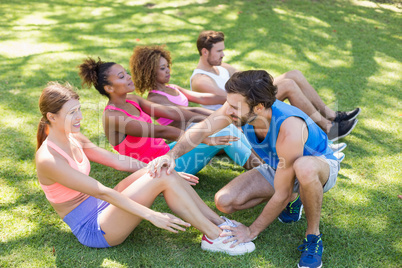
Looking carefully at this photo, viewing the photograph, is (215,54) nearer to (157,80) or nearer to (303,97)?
(157,80)

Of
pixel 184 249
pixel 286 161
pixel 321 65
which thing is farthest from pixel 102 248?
pixel 321 65

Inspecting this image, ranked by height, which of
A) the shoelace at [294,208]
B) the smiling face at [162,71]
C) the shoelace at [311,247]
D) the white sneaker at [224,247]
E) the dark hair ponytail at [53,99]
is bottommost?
the white sneaker at [224,247]

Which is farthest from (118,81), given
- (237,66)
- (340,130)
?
(237,66)

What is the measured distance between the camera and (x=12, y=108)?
5.09 metres

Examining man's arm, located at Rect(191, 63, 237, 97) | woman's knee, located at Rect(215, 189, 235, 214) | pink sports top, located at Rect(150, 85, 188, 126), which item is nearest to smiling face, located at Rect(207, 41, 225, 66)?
man's arm, located at Rect(191, 63, 237, 97)

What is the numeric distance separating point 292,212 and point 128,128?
1738 millimetres

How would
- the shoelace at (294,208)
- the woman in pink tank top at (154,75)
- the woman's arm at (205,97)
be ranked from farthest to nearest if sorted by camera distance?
the woman's arm at (205,97) → the woman in pink tank top at (154,75) → the shoelace at (294,208)

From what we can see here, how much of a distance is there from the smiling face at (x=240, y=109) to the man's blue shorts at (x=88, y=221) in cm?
127

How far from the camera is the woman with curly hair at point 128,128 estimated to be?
3.56m

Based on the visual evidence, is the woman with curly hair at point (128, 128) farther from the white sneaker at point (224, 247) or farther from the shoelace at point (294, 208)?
the white sneaker at point (224, 247)

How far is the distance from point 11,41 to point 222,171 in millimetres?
5806

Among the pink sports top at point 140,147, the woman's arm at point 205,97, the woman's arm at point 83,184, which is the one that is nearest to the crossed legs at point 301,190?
the woman's arm at point 83,184

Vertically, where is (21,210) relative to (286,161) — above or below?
below

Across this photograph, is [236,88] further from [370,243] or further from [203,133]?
[370,243]
